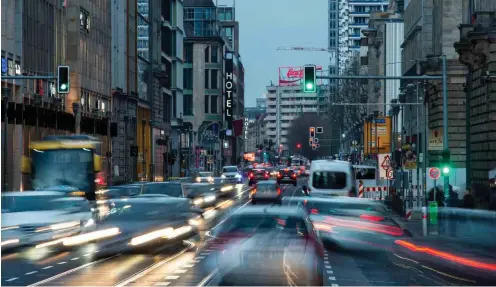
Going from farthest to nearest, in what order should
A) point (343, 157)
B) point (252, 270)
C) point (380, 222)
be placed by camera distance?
point (343, 157)
point (380, 222)
point (252, 270)

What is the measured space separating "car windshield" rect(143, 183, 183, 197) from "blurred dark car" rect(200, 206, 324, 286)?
15278 millimetres

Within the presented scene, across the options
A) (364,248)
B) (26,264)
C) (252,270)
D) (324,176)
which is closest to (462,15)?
(324,176)

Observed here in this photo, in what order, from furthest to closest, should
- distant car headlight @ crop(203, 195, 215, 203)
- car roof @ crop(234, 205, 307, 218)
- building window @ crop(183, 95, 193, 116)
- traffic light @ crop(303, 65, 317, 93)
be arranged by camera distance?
building window @ crop(183, 95, 193, 116) < distant car headlight @ crop(203, 195, 215, 203) < traffic light @ crop(303, 65, 317, 93) < car roof @ crop(234, 205, 307, 218)

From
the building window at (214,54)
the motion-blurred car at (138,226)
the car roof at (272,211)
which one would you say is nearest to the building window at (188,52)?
the building window at (214,54)

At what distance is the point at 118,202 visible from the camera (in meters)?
27.7

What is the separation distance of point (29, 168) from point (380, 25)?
91.9m

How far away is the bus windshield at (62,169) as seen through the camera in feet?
165

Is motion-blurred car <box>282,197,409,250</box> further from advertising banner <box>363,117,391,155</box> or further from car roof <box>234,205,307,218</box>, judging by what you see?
advertising banner <box>363,117,391,155</box>

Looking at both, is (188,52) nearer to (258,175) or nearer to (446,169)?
(258,175)

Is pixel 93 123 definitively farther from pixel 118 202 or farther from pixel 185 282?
pixel 185 282

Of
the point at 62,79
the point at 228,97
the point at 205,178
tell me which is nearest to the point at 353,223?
the point at 62,79

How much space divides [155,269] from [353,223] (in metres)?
5.57

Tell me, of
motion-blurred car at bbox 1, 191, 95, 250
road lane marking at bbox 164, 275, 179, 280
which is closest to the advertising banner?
motion-blurred car at bbox 1, 191, 95, 250

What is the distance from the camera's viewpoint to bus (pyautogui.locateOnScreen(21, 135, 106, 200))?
5034cm
